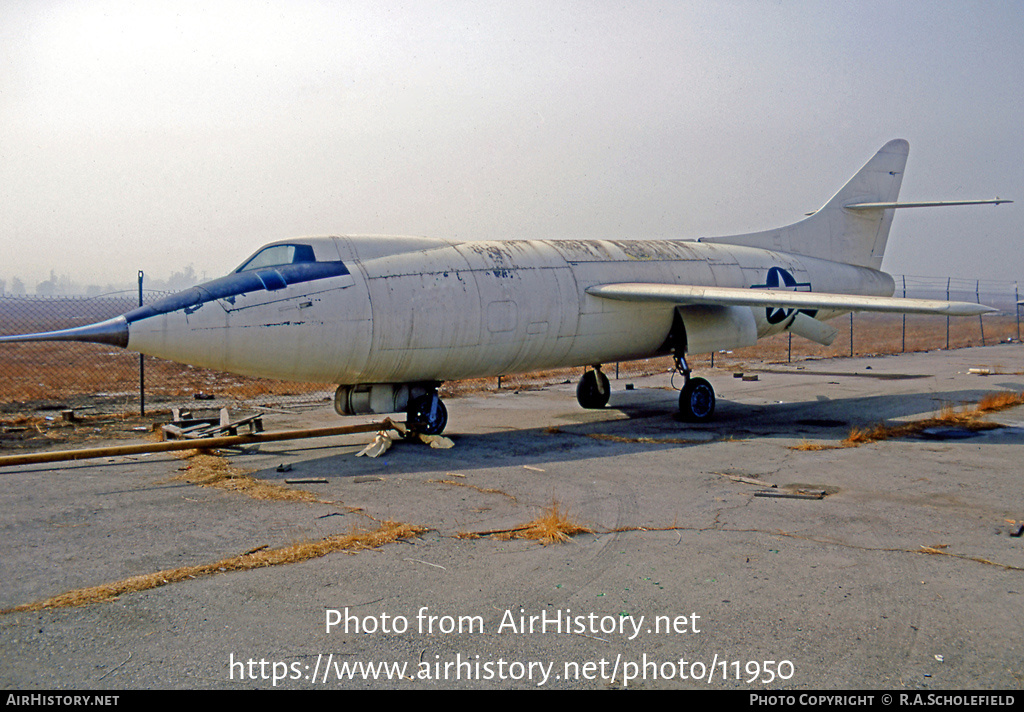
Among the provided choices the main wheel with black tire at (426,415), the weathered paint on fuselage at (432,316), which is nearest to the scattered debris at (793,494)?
the weathered paint on fuselage at (432,316)

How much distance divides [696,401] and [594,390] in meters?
2.49

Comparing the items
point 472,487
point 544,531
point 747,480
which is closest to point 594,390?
point 747,480

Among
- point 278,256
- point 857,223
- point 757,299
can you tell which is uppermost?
point 857,223

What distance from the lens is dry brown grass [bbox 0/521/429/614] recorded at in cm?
522

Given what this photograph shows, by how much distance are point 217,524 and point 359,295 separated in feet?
14.9

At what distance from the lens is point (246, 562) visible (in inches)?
236

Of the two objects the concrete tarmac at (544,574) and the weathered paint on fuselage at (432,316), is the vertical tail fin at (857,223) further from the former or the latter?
the concrete tarmac at (544,574)

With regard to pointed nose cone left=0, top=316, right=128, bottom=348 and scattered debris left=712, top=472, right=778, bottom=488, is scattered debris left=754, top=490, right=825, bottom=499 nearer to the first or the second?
scattered debris left=712, top=472, right=778, bottom=488

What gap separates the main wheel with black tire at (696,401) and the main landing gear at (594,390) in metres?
2.14

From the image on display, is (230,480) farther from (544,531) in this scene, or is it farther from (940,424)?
(940,424)

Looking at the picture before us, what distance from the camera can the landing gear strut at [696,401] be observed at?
14336 mm

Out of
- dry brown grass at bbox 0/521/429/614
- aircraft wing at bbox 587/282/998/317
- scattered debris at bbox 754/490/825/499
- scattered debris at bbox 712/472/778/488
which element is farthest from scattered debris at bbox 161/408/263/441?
scattered debris at bbox 754/490/825/499

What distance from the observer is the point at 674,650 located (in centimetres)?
451

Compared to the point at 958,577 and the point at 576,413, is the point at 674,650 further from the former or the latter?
the point at 576,413
